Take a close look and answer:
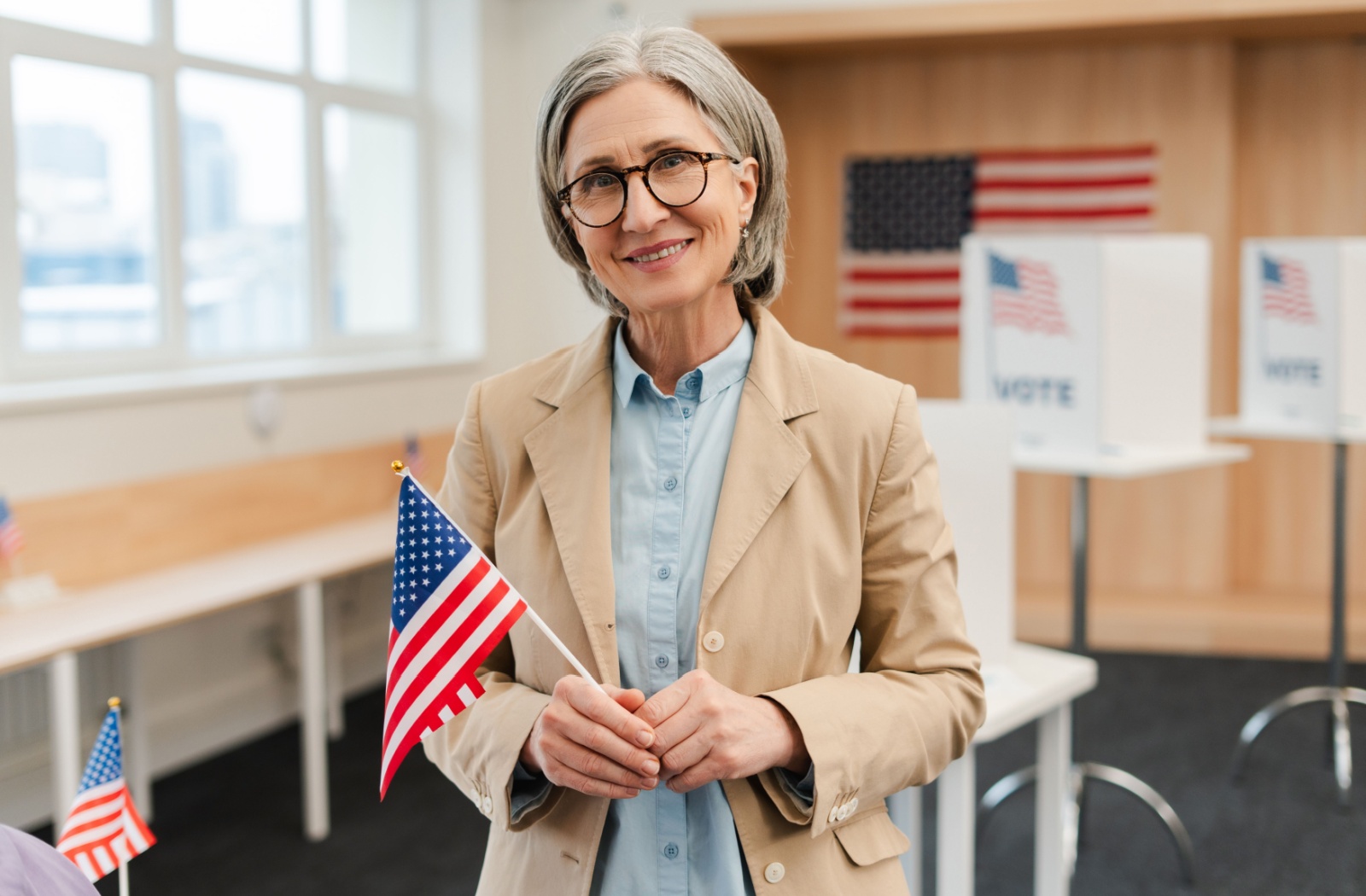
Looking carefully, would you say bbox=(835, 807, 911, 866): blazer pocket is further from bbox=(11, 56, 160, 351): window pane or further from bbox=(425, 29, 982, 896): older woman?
bbox=(11, 56, 160, 351): window pane

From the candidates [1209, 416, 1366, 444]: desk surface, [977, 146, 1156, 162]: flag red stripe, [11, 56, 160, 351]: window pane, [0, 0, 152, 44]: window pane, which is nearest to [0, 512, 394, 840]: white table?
[11, 56, 160, 351]: window pane

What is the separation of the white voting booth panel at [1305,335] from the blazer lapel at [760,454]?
306 cm

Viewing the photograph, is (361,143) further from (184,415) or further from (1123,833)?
(1123,833)

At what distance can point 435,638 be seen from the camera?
1270mm

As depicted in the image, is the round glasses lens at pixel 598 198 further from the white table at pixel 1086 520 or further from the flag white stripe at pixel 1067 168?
the flag white stripe at pixel 1067 168

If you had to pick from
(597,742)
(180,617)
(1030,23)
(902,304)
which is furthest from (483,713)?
(902,304)

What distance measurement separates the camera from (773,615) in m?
1.22

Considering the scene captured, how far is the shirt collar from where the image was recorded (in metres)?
1.31

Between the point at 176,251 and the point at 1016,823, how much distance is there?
3.31m

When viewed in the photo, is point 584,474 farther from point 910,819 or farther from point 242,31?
point 242,31

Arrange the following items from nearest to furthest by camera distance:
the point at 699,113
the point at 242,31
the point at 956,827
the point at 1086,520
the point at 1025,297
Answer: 1. the point at 699,113
2. the point at 956,827
3. the point at 1025,297
4. the point at 1086,520
5. the point at 242,31

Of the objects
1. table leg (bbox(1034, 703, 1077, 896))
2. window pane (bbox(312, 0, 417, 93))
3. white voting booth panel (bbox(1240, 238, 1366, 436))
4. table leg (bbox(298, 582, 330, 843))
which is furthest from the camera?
window pane (bbox(312, 0, 417, 93))

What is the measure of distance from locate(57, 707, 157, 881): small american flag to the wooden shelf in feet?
15.0

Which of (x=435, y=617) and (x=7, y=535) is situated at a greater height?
(x=435, y=617)
